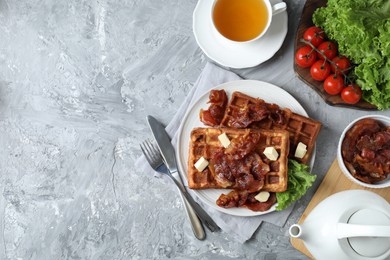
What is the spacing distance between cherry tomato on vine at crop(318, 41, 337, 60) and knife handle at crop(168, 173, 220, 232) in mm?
811

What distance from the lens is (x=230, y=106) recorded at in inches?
88.7

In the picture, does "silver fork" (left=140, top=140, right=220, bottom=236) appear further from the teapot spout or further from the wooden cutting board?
the teapot spout

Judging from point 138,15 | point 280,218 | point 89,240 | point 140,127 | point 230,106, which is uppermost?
point 138,15

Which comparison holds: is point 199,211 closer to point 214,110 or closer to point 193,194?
point 193,194

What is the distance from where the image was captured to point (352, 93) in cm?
217

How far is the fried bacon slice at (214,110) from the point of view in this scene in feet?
7.43

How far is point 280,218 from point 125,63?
0.98 m

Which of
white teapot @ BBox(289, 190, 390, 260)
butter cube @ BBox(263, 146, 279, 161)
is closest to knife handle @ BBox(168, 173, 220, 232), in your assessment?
butter cube @ BBox(263, 146, 279, 161)

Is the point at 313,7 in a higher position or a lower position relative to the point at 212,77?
higher

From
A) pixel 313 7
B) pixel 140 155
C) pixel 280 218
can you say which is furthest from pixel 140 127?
pixel 313 7

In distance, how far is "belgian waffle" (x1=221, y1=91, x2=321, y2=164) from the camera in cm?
220

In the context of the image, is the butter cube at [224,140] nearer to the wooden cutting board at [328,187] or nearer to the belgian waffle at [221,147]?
the belgian waffle at [221,147]

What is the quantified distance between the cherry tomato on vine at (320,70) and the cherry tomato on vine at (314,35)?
8 centimetres

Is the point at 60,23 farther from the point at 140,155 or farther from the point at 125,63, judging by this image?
the point at 140,155
